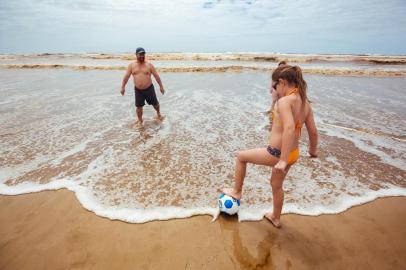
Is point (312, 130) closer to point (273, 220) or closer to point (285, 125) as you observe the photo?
point (285, 125)

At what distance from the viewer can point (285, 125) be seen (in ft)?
7.66

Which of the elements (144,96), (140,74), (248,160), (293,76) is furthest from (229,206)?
(140,74)

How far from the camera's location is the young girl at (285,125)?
7.72 feet

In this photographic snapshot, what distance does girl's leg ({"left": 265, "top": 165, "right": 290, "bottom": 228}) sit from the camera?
2645mm

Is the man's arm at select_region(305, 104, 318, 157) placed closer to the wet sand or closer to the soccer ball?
the wet sand

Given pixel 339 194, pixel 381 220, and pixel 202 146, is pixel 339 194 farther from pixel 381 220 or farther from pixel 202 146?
pixel 202 146

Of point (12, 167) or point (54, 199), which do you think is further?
point (12, 167)

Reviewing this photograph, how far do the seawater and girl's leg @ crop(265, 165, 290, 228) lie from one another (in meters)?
0.23

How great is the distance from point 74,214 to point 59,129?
3935 mm

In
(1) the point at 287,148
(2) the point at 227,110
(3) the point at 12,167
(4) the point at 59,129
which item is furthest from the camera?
(2) the point at 227,110

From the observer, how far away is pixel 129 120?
7.23m

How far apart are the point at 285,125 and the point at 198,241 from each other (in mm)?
1527

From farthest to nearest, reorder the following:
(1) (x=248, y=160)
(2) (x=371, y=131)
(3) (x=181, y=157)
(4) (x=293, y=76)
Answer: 1. (2) (x=371, y=131)
2. (3) (x=181, y=157)
3. (1) (x=248, y=160)
4. (4) (x=293, y=76)

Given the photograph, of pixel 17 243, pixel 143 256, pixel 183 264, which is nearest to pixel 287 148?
pixel 183 264
